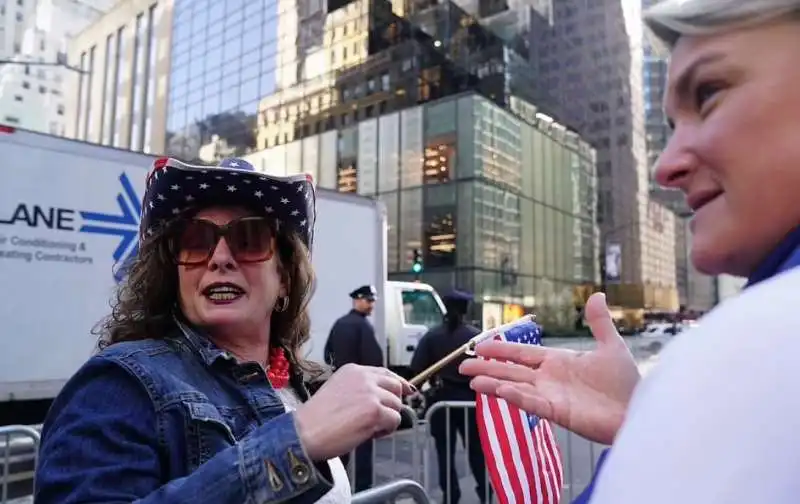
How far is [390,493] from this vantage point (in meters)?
2.49

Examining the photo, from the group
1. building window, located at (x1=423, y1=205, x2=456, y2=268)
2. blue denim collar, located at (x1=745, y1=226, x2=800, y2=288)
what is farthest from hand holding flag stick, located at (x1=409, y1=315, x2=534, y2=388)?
building window, located at (x1=423, y1=205, x2=456, y2=268)

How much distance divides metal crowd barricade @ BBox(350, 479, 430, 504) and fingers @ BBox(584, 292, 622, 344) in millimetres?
1443

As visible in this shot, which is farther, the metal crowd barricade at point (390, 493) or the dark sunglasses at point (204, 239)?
the metal crowd barricade at point (390, 493)

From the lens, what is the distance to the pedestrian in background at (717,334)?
0.51 meters

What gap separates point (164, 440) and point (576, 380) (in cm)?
85

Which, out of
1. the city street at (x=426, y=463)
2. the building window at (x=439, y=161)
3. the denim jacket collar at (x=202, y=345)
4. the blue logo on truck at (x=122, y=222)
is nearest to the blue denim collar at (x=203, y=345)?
the denim jacket collar at (x=202, y=345)

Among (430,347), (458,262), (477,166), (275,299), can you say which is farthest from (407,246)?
(275,299)

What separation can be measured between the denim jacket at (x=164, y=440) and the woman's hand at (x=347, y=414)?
0.03 m

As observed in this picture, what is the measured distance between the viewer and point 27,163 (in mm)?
5684

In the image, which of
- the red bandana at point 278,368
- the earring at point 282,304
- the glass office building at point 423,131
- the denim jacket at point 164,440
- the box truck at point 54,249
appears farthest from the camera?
the glass office building at point 423,131

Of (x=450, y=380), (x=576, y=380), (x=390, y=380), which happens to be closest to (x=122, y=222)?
(x=450, y=380)

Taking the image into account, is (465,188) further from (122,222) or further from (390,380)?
(390,380)

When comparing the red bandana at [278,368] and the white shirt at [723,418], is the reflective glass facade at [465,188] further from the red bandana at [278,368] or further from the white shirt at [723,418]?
the white shirt at [723,418]

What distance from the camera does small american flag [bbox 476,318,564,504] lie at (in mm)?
2053
